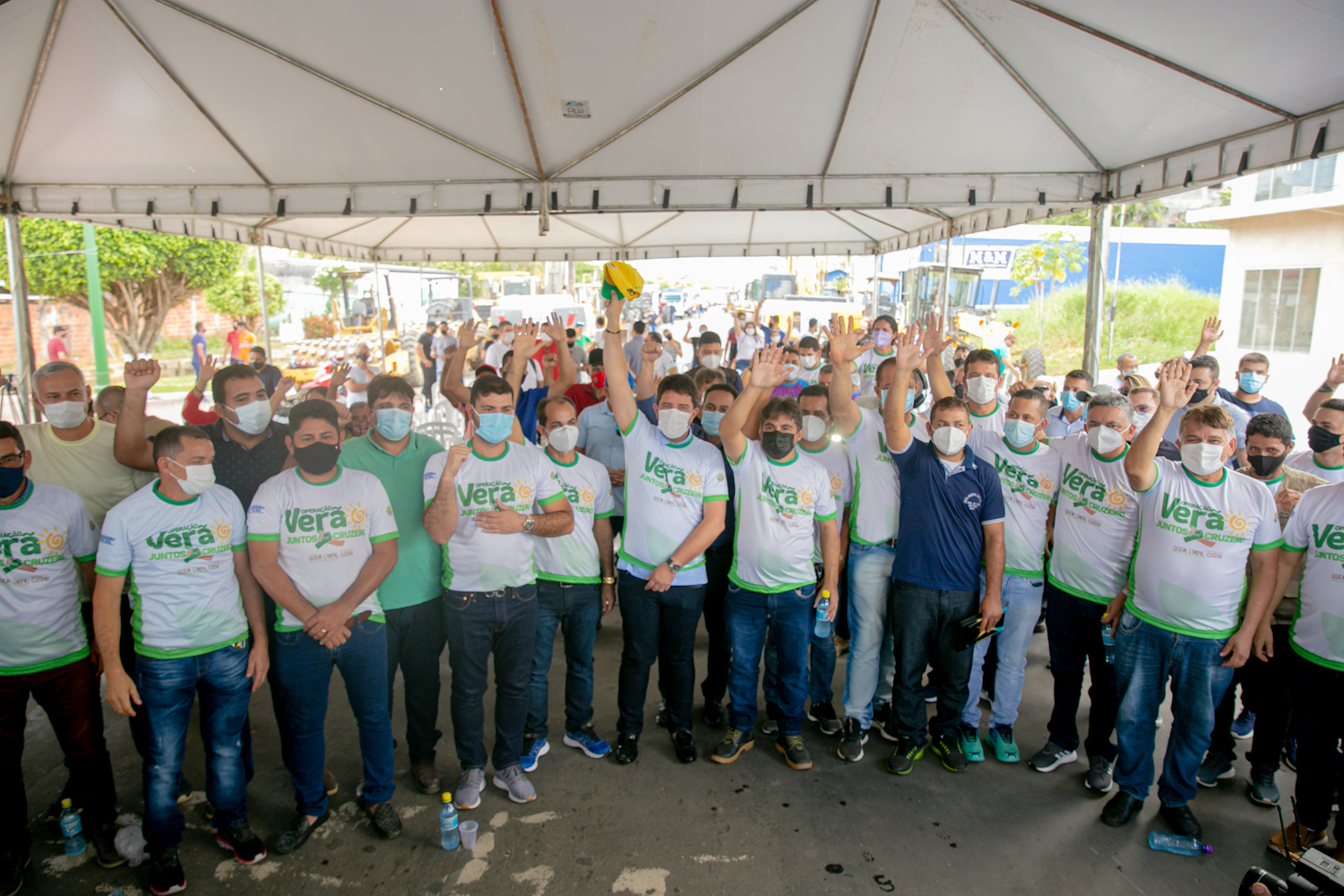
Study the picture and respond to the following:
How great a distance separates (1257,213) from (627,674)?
1904cm

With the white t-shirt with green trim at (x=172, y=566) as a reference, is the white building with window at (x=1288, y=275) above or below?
above

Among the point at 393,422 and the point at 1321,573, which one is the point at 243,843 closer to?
the point at 393,422

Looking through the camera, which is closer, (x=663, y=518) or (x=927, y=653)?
(x=663, y=518)

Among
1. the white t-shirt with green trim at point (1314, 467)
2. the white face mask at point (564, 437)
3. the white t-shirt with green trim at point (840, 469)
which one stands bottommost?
the white t-shirt with green trim at point (840, 469)

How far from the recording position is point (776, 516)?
387 centimetres

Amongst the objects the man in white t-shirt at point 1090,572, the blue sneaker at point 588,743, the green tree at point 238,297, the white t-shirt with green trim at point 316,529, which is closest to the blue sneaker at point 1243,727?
the man in white t-shirt at point 1090,572

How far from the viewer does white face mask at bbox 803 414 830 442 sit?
4199 mm

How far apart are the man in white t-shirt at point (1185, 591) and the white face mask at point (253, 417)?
4181mm

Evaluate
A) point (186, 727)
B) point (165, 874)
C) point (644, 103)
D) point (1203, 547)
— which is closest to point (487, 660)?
point (186, 727)

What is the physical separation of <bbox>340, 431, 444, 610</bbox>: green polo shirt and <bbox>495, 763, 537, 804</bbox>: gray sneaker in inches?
37.7

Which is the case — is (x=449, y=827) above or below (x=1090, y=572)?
below

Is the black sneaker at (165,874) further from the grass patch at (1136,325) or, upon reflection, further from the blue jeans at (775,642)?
the grass patch at (1136,325)

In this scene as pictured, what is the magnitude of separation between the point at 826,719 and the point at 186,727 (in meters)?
3.19

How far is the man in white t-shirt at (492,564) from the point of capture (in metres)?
3.49
